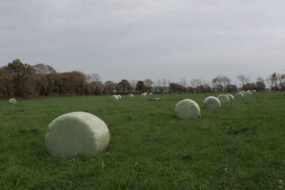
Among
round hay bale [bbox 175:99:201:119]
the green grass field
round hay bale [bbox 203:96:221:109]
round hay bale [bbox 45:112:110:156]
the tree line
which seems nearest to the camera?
the green grass field

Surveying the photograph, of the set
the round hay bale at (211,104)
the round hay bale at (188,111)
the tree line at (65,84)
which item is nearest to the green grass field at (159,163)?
the round hay bale at (188,111)

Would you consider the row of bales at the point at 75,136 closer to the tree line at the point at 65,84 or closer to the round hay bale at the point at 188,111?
the round hay bale at the point at 188,111

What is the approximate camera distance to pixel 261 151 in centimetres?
550

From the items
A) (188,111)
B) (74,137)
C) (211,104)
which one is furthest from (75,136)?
(211,104)

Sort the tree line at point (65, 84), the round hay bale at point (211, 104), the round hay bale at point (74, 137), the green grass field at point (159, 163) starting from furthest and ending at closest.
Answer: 1. the tree line at point (65, 84)
2. the round hay bale at point (211, 104)
3. the round hay bale at point (74, 137)
4. the green grass field at point (159, 163)

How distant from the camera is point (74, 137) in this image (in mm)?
5340

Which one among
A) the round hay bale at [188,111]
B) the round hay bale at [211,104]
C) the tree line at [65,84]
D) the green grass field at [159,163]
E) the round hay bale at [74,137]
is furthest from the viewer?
the tree line at [65,84]

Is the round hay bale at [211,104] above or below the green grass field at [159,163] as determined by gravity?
above

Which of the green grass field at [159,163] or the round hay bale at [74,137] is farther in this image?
the round hay bale at [74,137]

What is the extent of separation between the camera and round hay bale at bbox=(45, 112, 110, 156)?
532 cm

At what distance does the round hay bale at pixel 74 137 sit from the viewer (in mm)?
5316

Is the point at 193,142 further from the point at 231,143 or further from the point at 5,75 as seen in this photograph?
A: the point at 5,75

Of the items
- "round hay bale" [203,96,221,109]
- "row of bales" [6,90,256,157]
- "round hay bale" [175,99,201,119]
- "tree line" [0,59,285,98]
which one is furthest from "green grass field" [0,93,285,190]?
"tree line" [0,59,285,98]

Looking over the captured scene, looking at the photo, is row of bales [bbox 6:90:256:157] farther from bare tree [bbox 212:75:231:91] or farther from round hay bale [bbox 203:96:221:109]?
bare tree [bbox 212:75:231:91]
